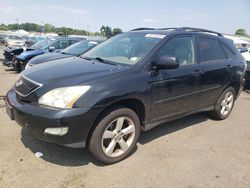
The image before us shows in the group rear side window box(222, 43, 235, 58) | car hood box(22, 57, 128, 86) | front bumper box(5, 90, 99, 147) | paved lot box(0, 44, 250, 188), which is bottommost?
paved lot box(0, 44, 250, 188)

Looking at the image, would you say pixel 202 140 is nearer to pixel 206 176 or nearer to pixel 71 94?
pixel 206 176

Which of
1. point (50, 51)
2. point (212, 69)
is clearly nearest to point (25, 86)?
point (212, 69)

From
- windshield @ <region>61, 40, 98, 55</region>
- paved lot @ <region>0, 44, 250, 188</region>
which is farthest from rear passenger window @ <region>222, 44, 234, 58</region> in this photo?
windshield @ <region>61, 40, 98, 55</region>

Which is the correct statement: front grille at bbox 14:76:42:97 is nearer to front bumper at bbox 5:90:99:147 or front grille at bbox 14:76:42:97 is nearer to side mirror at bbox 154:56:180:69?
front bumper at bbox 5:90:99:147

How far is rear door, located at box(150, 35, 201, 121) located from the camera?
12.3 feet

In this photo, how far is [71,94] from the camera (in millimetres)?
2957

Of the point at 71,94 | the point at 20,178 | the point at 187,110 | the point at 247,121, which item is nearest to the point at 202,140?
the point at 187,110

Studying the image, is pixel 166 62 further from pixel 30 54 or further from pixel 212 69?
pixel 30 54

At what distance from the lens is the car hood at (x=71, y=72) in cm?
314

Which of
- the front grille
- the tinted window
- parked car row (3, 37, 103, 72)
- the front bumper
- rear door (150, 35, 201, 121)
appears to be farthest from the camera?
parked car row (3, 37, 103, 72)

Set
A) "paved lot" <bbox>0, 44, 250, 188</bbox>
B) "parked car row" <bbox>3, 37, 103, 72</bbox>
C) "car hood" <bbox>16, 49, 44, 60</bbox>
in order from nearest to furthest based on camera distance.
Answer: "paved lot" <bbox>0, 44, 250, 188</bbox> → "parked car row" <bbox>3, 37, 103, 72</bbox> → "car hood" <bbox>16, 49, 44, 60</bbox>

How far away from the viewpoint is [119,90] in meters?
3.21

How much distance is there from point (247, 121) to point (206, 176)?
295 cm

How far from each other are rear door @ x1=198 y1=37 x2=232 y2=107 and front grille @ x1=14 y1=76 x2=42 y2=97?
9.25ft
